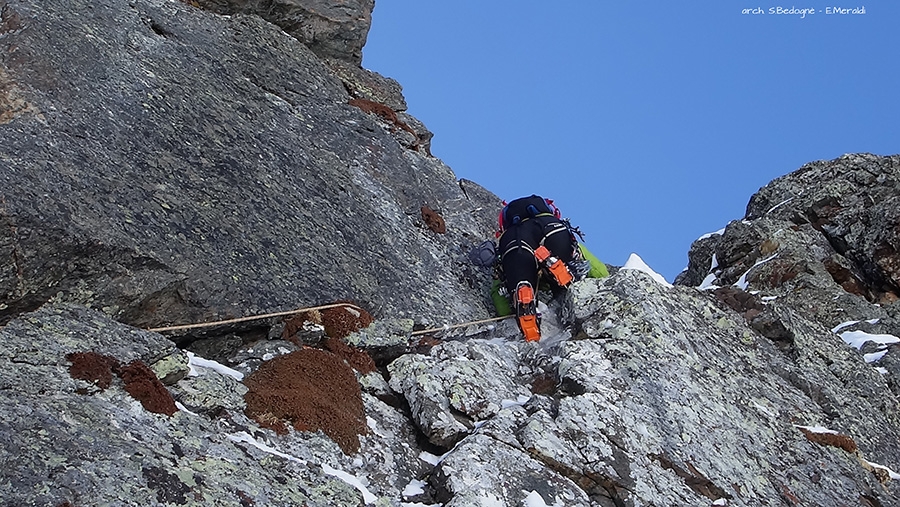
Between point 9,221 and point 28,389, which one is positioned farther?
point 9,221

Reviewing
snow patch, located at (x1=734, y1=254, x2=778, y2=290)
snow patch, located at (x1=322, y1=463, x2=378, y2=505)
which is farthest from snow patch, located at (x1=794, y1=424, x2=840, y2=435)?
snow patch, located at (x1=734, y1=254, x2=778, y2=290)

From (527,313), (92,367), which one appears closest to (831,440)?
(527,313)

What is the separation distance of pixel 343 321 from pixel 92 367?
4.52 metres

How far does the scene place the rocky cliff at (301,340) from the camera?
8.94 metres

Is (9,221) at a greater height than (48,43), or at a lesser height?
lesser

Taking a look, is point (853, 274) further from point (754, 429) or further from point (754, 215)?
point (754, 429)

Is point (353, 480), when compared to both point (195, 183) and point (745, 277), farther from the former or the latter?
point (745, 277)

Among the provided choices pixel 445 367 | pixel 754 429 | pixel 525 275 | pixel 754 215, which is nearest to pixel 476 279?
pixel 525 275

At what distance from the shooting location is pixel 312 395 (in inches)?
414

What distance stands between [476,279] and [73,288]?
8662mm

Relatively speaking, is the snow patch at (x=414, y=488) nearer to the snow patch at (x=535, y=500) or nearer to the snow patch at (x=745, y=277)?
the snow patch at (x=535, y=500)

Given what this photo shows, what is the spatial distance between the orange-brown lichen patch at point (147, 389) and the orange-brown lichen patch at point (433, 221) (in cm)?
921

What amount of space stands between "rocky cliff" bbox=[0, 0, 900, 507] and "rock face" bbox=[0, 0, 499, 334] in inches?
2.0

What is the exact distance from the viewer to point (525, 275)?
15867 mm
